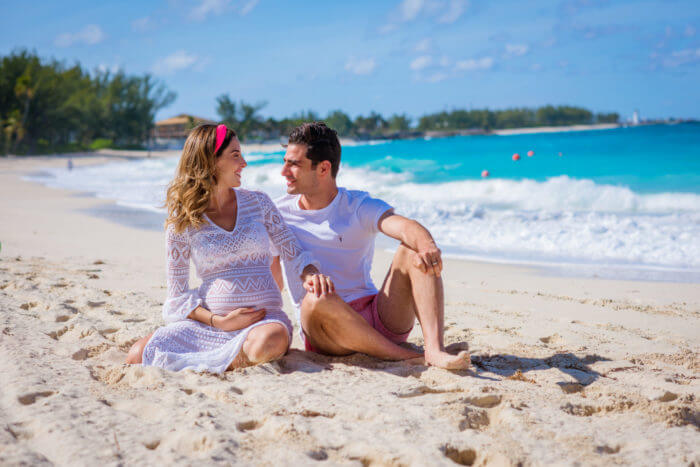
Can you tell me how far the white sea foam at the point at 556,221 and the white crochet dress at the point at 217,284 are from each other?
4.38 m

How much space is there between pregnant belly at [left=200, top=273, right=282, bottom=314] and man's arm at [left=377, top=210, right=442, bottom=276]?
710mm

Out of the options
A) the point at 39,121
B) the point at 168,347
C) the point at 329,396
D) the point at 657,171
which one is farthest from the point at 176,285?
the point at 39,121

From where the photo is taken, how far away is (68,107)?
45.2m

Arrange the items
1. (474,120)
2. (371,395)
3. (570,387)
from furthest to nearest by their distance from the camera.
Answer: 1. (474,120)
2. (570,387)
3. (371,395)

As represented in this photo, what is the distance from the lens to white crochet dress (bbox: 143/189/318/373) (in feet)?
9.59

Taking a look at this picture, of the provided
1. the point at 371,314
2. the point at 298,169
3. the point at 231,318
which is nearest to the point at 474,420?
the point at 371,314

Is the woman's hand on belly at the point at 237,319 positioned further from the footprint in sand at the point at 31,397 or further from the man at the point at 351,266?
the footprint in sand at the point at 31,397

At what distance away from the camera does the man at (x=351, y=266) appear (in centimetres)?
290

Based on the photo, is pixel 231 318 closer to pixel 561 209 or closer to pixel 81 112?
pixel 561 209

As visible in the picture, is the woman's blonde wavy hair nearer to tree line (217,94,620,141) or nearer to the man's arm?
the man's arm

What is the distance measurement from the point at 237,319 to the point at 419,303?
94cm

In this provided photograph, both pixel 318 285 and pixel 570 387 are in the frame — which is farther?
pixel 318 285

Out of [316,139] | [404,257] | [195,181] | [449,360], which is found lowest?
[449,360]

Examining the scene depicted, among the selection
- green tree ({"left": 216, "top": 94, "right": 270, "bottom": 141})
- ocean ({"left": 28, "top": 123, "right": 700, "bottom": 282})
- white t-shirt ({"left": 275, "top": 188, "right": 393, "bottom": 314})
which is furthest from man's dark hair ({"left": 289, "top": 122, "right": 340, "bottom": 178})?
green tree ({"left": 216, "top": 94, "right": 270, "bottom": 141})
